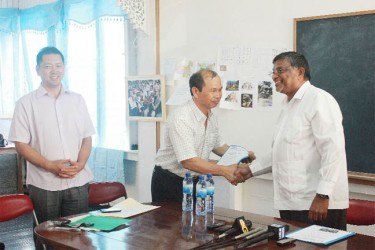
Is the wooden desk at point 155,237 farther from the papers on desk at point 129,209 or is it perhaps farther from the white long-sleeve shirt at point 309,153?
the white long-sleeve shirt at point 309,153

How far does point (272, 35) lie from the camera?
10.8 feet

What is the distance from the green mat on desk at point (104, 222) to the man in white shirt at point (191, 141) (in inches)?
22.7

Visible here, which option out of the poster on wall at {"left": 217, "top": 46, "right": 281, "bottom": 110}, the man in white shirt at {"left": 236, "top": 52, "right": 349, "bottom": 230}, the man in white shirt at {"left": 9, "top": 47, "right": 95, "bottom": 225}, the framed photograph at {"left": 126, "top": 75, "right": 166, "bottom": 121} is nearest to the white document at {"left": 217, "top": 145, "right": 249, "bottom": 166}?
the man in white shirt at {"left": 236, "top": 52, "right": 349, "bottom": 230}

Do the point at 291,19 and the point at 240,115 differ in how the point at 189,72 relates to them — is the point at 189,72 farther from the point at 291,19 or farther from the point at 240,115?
the point at 291,19

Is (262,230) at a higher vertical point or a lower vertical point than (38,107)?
lower

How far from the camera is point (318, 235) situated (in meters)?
2.03

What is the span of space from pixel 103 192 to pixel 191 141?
827 mm

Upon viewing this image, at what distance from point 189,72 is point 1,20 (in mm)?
2958

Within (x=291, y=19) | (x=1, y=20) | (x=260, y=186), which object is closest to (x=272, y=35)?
(x=291, y=19)

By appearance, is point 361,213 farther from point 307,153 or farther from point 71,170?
point 71,170

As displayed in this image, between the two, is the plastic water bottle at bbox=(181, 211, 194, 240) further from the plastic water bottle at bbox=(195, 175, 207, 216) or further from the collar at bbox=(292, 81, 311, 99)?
the collar at bbox=(292, 81, 311, 99)

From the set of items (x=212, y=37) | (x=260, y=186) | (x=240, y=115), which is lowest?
(x=260, y=186)

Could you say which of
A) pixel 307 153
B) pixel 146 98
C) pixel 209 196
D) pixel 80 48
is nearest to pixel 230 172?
pixel 209 196

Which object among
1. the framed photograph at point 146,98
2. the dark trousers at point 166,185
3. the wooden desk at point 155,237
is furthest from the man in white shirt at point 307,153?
the framed photograph at point 146,98
